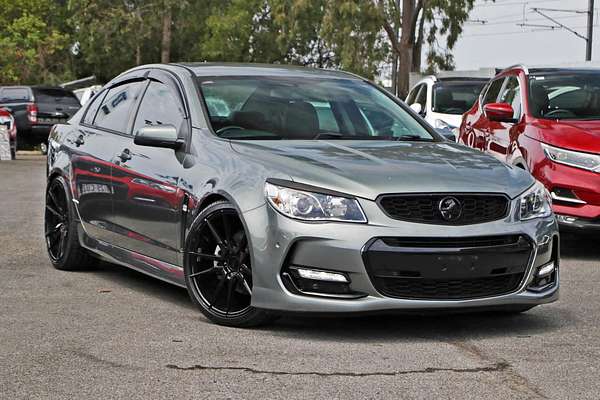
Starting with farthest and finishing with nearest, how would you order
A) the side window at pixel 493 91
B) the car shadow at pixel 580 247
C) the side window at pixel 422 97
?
the side window at pixel 422 97 < the side window at pixel 493 91 < the car shadow at pixel 580 247

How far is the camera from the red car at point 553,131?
10125 mm

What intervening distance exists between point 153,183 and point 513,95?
A: 5.43 m

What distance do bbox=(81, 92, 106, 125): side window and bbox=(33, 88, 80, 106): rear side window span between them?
2198 centimetres

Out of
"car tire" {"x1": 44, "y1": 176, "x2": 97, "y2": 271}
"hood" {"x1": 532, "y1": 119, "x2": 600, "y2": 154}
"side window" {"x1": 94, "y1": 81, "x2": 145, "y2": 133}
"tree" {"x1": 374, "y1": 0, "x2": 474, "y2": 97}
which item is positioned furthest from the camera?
"tree" {"x1": 374, "y1": 0, "x2": 474, "y2": 97}

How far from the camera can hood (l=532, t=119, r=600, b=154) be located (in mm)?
10234

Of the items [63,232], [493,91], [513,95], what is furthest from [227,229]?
[493,91]

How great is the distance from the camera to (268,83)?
7961mm

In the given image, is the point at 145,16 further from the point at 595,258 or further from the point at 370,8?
the point at 595,258

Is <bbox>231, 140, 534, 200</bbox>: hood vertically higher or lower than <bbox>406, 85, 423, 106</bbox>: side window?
higher

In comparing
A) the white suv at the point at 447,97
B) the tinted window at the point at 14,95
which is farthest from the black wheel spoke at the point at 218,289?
the tinted window at the point at 14,95

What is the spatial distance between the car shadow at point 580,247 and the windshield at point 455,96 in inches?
271

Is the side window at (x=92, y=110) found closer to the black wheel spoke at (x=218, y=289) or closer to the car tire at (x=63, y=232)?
the car tire at (x=63, y=232)

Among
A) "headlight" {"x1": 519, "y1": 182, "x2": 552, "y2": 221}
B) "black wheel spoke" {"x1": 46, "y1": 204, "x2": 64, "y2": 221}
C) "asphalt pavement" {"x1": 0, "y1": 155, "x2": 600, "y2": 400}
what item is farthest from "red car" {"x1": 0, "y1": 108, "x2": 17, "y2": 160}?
"headlight" {"x1": 519, "y1": 182, "x2": 552, "y2": 221}

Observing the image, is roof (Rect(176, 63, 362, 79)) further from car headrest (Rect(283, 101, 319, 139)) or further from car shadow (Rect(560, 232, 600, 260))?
car shadow (Rect(560, 232, 600, 260))
